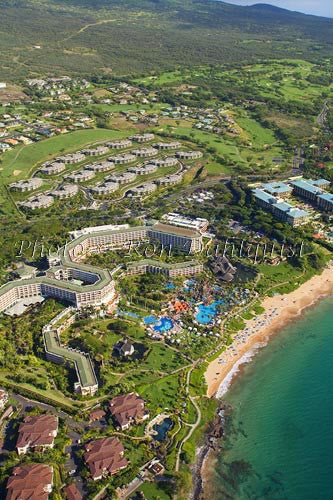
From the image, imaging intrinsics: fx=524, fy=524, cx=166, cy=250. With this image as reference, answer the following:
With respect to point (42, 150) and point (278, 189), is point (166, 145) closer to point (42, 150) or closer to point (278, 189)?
point (42, 150)

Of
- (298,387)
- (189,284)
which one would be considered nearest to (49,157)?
(189,284)

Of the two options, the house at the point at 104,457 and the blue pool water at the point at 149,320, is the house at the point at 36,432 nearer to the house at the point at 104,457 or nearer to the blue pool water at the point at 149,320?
the house at the point at 104,457

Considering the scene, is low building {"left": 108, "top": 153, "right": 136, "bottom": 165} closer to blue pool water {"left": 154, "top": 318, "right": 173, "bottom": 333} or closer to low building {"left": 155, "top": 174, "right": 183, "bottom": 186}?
low building {"left": 155, "top": 174, "right": 183, "bottom": 186}

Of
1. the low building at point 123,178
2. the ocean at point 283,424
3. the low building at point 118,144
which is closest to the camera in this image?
the ocean at point 283,424

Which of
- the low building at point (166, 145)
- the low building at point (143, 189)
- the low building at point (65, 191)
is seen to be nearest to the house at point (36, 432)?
the low building at point (65, 191)

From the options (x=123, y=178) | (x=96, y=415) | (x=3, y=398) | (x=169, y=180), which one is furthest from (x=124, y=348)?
(x=169, y=180)

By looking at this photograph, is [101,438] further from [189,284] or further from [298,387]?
[189,284]
